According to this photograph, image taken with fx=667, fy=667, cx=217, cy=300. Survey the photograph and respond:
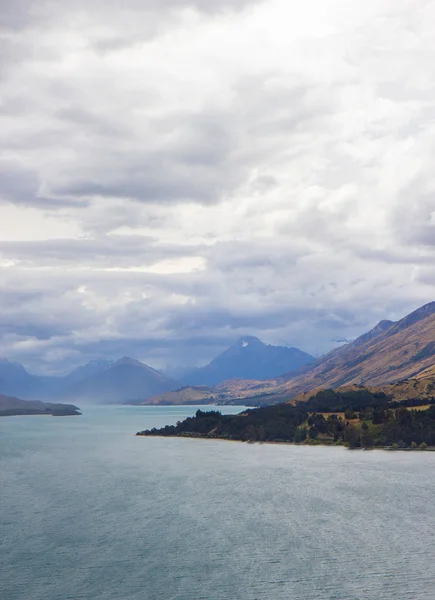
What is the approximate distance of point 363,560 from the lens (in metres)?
98.2

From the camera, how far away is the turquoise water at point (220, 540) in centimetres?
8662

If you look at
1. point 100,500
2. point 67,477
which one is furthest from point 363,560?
point 67,477

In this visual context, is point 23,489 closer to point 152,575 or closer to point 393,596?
point 152,575

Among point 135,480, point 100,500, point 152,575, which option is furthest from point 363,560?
point 135,480

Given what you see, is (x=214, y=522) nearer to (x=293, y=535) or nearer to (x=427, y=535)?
(x=293, y=535)

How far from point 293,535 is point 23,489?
82.3 metres

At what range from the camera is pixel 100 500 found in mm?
152625

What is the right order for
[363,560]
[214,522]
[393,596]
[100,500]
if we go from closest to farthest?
[393,596] < [363,560] < [214,522] < [100,500]

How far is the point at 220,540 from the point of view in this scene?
112 m

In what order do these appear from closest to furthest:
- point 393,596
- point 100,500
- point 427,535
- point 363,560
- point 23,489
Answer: point 393,596 → point 363,560 → point 427,535 → point 100,500 → point 23,489

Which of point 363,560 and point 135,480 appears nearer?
point 363,560

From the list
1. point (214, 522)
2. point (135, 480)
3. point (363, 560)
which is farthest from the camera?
point (135, 480)

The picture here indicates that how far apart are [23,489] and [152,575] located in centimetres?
8650

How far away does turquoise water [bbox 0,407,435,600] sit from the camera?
8662 cm
